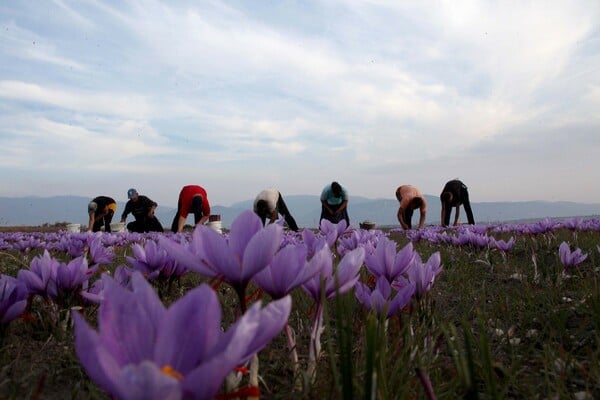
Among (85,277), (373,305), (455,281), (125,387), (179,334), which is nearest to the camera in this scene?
(125,387)

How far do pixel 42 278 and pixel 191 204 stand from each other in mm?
13850

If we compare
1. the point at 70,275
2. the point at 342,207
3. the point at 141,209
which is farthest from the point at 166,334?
the point at 141,209

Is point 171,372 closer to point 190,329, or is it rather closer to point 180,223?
point 190,329

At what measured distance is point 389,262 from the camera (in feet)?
6.04

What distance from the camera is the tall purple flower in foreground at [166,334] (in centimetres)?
67

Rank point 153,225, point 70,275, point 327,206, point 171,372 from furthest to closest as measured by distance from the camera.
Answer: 1. point 153,225
2. point 327,206
3. point 70,275
4. point 171,372

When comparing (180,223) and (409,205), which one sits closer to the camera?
(180,223)

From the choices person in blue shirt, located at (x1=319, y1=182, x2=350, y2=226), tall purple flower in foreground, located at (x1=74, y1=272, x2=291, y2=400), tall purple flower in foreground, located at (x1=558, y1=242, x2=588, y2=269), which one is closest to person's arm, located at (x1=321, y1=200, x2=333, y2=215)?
person in blue shirt, located at (x1=319, y1=182, x2=350, y2=226)

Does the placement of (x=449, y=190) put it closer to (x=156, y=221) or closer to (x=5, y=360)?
(x=156, y=221)

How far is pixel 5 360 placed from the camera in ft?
5.82

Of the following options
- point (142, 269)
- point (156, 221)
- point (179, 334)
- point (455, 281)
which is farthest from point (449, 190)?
point (179, 334)

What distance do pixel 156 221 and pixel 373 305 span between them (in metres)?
18.0

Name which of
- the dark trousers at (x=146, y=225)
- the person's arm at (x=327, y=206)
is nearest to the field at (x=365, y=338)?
the person's arm at (x=327, y=206)

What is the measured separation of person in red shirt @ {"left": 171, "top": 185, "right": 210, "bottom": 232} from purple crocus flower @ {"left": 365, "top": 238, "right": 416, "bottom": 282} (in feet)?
45.4
